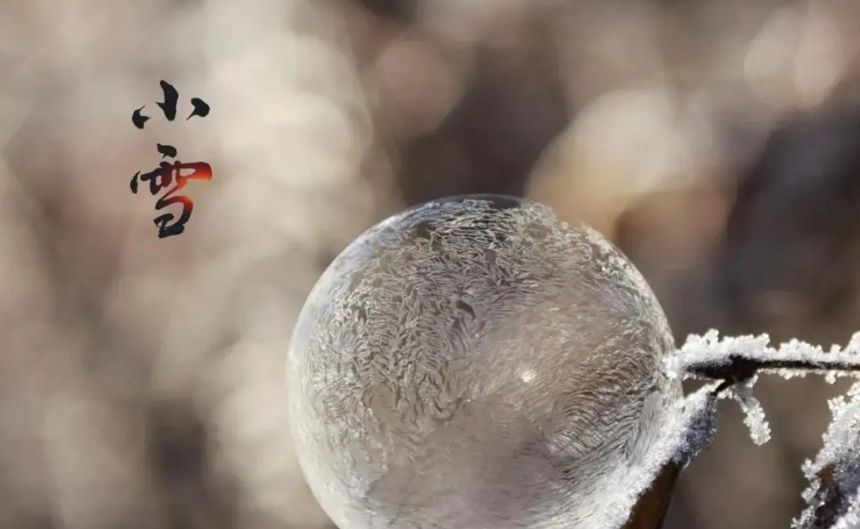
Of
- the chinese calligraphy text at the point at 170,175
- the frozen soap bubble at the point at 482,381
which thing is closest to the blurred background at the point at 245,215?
the chinese calligraphy text at the point at 170,175

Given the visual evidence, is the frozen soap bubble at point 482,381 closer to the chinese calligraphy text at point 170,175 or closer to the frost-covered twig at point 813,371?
the frost-covered twig at point 813,371

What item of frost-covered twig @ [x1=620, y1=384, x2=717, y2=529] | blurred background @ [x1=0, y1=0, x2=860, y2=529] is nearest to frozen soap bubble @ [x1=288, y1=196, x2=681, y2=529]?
frost-covered twig @ [x1=620, y1=384, x2=717, y2=529]

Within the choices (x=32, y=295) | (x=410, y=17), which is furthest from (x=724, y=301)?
(x=32, y=295)

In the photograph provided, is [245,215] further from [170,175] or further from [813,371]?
[813,371]

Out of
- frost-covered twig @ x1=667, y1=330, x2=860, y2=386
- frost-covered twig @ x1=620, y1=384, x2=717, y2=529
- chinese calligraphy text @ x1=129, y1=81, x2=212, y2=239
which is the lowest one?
frost-covered twig @ x1=620, y1=384, x2=717, y2=529

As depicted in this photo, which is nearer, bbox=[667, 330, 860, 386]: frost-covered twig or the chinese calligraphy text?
bbox=[667, 330, 860, 386]: frost-covered twig

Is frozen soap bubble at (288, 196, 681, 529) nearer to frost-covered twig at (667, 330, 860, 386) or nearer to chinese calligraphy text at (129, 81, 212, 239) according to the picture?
frost-covered twig at (667, 330, 860, 386)

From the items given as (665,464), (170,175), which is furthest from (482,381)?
(170,175)
